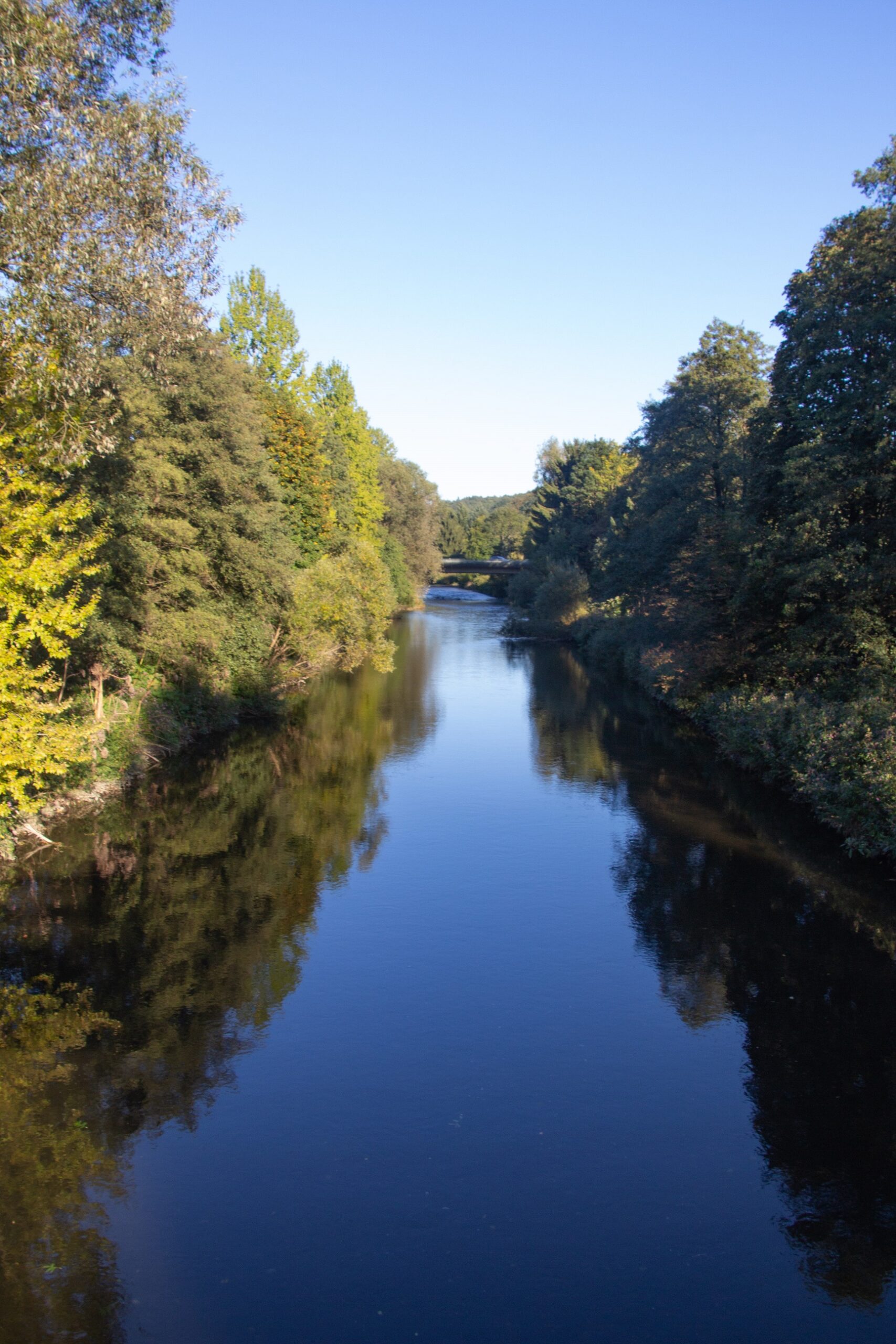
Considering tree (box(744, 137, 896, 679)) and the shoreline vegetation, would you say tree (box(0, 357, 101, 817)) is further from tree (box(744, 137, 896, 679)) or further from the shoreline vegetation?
tree (box(744, 137, 896, 679))

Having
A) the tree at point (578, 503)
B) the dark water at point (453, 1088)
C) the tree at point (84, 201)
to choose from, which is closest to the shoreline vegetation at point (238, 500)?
the tree at point (84, 201)

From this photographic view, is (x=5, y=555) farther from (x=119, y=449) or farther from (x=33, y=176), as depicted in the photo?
(x=119, y=449)

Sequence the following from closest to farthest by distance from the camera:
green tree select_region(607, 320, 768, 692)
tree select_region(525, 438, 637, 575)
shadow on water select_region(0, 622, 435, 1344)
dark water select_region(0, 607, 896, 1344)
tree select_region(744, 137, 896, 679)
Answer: dark water select_region(0, 607, 896, 1344)
shadow on water select_region(0, 622, 435, 1344)
tree select_region(744, 137, 896, 679)
green tree select_region(607, 320, 768, 692)
tree select_region(525, 438, 637, 575)

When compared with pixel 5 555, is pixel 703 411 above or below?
above

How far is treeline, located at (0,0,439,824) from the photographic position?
13.2m

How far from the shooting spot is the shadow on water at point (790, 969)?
27.8 ft

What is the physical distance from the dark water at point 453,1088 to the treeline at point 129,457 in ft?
13.4

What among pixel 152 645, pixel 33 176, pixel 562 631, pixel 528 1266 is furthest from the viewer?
pixel 562 631

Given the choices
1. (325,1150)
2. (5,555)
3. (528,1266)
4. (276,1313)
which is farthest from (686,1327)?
(5,555)

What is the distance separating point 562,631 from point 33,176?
5575cm

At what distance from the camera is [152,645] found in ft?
79.4

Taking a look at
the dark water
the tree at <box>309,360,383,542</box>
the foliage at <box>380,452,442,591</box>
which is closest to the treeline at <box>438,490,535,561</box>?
the foliage at <box>380,452,442,591</box>

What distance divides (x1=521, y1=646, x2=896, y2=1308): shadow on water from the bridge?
243 feet

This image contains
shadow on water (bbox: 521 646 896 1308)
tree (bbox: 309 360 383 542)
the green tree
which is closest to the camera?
shadow on water (bbox: 521 646 896 1308)
